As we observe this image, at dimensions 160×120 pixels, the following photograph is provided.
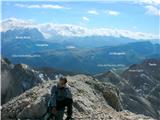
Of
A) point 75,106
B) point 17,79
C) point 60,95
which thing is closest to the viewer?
point 60,95

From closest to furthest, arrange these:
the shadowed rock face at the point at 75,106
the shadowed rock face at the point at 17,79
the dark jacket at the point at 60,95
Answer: the dark jacket at the point at 60,95 < the shadowed rock face at the point at 75,106 < the shadowed rock face at the point at 17,79

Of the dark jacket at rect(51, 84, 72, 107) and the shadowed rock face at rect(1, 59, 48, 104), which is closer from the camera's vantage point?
the dark jacket at rect(51, 84, 72, 107)

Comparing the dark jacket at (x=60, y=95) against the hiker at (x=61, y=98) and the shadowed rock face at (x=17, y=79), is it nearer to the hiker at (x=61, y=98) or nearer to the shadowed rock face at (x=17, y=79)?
the hiker at (x=61, y=98)

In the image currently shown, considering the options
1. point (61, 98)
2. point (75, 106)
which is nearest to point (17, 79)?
point (75, 106)

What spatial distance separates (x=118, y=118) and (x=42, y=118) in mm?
4341

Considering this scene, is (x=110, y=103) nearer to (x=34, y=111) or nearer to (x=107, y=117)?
(x=107, y=117)

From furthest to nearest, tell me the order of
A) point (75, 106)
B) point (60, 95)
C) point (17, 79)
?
point (17, 79)
point (75, 106)
point (60, 95)

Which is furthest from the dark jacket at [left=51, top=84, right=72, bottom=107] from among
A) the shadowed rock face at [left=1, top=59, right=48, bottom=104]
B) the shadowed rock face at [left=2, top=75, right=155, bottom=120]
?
the shadowed rock face at [left=1, top=59, right=48, bottom=104]

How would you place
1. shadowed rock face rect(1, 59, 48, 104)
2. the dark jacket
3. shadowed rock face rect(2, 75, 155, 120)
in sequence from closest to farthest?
the dark jacket
shadowed rock face rect(2, 75, 155, 120)
shadowed rock face rect(1, 59, 48, 104)

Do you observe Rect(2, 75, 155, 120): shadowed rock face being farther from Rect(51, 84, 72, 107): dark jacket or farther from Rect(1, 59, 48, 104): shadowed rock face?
Rect(1, 59, 48, 104): shadowed rock face

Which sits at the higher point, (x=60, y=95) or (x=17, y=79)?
(x=60, y=95)

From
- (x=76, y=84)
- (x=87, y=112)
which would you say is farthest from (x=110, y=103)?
(x=87, y=112)

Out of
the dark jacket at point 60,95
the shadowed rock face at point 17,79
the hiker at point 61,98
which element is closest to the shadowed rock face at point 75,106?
the hiker at point 61,98

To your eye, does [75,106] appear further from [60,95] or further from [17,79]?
[17,79]
